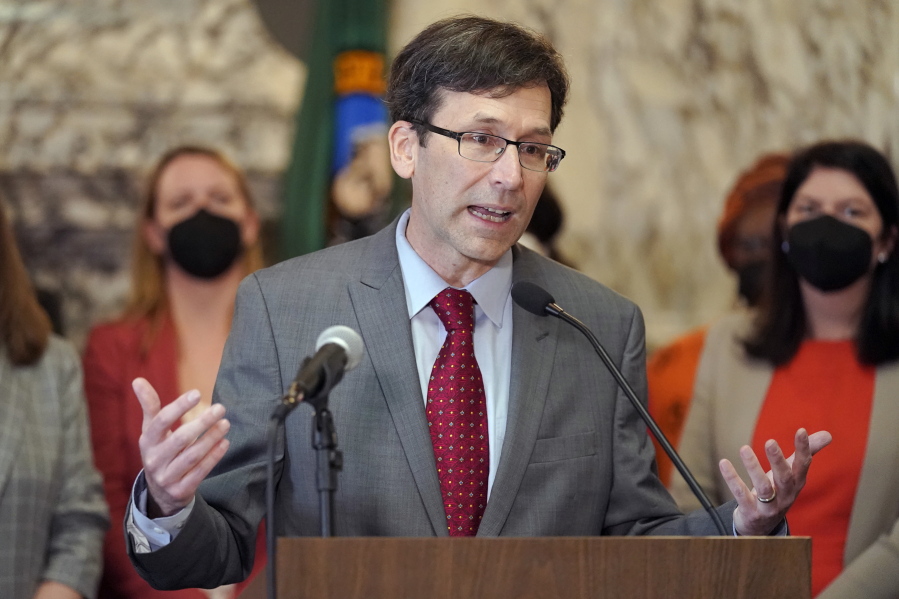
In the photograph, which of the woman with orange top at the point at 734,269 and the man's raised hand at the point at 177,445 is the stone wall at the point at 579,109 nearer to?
the woman with orange top at the point at 734,269

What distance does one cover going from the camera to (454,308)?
223 cm

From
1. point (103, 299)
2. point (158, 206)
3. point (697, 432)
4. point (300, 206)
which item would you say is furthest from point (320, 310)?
point (103, 299)

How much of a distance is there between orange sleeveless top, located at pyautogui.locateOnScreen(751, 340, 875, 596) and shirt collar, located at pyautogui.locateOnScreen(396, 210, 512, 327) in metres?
1.21

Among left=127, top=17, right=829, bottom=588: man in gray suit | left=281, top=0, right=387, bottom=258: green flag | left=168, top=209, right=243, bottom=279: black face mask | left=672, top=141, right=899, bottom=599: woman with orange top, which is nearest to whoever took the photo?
left=127, top=17, right=829, bottom=588: man in gray suit

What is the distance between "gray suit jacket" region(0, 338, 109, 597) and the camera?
110 inches

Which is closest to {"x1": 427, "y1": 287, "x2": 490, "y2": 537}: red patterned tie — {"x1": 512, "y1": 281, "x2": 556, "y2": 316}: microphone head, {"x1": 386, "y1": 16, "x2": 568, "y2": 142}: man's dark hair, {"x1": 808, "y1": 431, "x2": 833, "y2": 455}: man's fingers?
{"x1": 512, "y1": 281, "x2": 556, "y2": 316}: microphone head

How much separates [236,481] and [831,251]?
191 centimetres

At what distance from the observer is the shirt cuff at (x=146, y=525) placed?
180 cm

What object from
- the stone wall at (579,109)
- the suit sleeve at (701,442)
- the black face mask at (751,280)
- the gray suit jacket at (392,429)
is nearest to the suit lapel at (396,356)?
the gray suit jacket at (392,429)

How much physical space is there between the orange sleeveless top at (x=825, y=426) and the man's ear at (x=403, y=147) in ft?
4.80

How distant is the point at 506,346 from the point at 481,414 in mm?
188

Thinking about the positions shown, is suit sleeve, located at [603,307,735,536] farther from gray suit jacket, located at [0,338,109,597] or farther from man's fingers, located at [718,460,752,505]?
gray suit jacket, located at [0,338,109,597]

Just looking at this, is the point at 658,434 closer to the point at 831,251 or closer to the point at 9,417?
the point at 831,251

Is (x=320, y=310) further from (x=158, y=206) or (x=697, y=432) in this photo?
(x=158, y=206)
